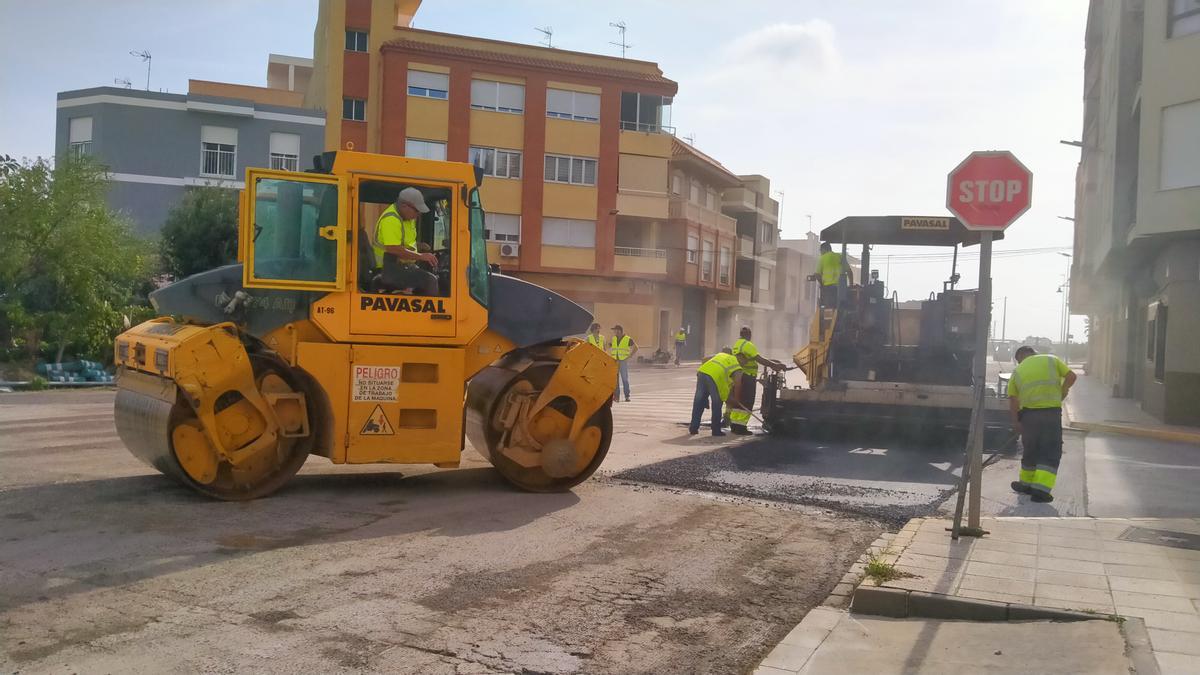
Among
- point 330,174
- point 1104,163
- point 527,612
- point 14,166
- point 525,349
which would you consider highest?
point 1104,163

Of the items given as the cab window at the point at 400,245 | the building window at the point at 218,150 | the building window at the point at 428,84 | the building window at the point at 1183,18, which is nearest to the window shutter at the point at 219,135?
the building window at the point at 218,150

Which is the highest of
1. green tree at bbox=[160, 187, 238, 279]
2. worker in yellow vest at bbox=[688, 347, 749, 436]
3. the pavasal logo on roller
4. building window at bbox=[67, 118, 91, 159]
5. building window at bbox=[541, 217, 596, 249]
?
building window at bbox=[67, 118, 91, 159]

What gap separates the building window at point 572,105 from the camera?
4369 cm

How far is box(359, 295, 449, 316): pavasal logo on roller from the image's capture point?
26.3ft

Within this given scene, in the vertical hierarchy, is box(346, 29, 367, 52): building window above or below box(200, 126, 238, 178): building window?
above

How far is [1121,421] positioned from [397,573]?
16.7 m

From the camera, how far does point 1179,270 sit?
62.6 feet

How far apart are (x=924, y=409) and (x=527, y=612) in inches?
362

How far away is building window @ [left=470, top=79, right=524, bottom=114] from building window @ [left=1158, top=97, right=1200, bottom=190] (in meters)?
28.0

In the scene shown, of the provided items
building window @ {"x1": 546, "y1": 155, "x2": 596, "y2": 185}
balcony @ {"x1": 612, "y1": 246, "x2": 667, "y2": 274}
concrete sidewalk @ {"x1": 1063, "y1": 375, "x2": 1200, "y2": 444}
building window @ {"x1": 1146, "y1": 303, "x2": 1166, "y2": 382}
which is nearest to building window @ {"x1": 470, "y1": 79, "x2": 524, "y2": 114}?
building window @ {"x1": 546, "y1": 155, "x2": 596, "y2": 185}

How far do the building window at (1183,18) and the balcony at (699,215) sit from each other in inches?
1227

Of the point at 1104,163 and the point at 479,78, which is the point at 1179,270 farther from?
the point at 479,78

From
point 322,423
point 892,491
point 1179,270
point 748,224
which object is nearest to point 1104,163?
point 1179,270

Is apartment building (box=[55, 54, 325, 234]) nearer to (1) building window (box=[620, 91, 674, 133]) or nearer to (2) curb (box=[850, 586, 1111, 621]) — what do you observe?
(1) building window (box=[620, 91, 674, 133])
